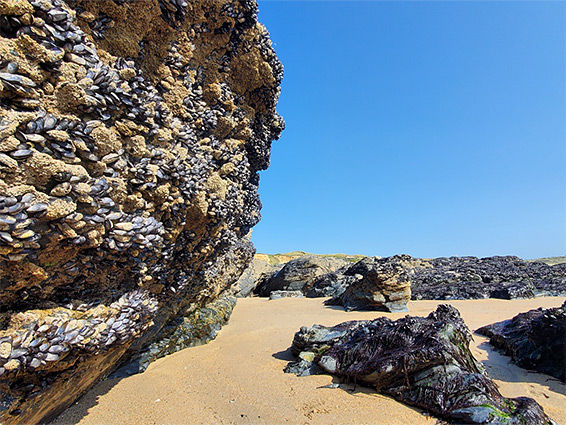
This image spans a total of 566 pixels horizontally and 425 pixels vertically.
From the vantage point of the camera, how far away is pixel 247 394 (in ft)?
10.7

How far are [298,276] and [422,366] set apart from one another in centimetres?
1148


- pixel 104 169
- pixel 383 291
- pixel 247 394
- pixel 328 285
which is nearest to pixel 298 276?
pixel 328 285

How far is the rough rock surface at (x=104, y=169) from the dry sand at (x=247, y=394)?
415 millimetres

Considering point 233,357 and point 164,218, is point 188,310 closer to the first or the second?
point 233,357

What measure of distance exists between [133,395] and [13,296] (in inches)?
69.9

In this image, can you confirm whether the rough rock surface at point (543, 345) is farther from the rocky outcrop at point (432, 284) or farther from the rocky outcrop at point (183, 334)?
the rocky outcrop at point (183, 334)

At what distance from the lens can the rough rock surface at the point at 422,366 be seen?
8.80 ft

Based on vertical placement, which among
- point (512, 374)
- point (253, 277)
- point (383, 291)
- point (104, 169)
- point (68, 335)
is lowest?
point (512, 374)

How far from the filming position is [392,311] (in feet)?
24.8

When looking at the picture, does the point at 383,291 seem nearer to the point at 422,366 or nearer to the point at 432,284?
the point at 422,366

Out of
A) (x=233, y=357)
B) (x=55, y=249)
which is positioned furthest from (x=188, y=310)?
(x=55, y=249)

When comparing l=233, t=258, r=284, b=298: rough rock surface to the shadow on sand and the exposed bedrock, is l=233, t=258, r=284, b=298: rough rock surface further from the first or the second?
the shadow on sand

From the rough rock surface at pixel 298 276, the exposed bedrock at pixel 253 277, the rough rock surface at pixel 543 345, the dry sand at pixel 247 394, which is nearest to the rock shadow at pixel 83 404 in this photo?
the dry sand at pixel 247 394

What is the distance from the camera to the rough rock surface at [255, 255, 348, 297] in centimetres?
1416
